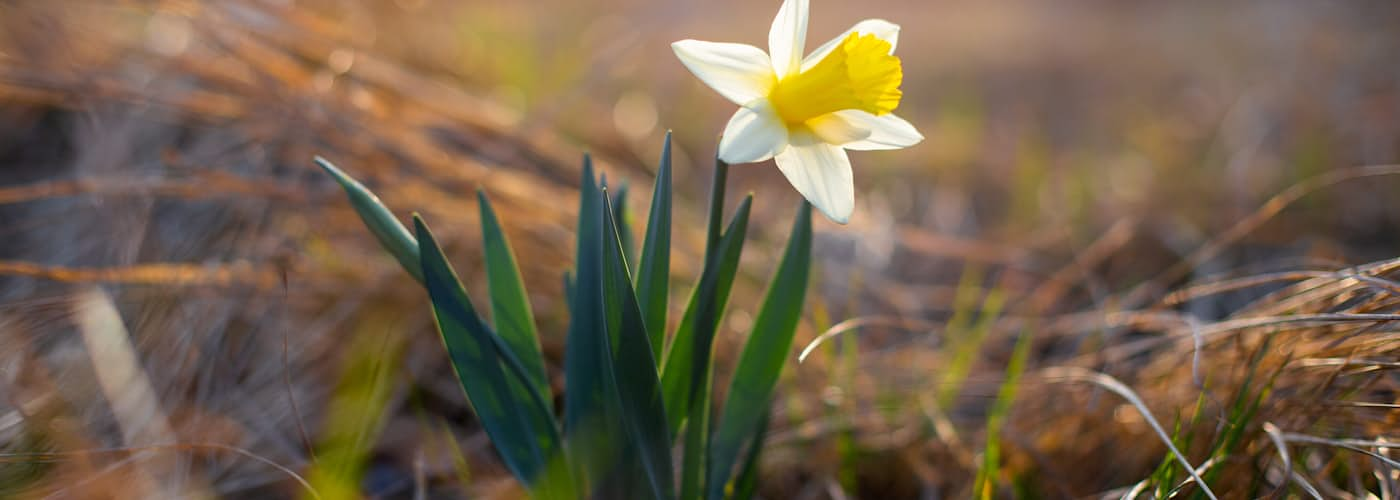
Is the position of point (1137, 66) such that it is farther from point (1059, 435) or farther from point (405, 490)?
point (405, 490)

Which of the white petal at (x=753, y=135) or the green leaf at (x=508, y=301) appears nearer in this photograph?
the white petal at (x=753, y=135)

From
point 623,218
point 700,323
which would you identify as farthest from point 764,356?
point 623,218

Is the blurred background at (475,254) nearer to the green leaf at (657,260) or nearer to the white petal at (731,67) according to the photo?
the green leaf at (657,260)

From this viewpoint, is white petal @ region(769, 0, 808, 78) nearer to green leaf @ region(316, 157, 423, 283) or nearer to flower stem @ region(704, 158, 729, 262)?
flower stem @ region(704, 158, 729, 262)

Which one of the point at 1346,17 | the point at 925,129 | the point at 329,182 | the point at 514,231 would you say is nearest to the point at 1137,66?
the point at 1346,17

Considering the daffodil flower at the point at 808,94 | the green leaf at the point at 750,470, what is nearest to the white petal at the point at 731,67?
the daffodil flower at the point at 808,94
